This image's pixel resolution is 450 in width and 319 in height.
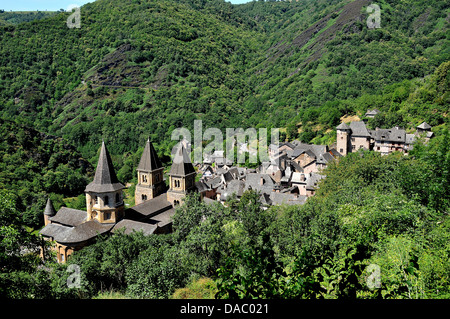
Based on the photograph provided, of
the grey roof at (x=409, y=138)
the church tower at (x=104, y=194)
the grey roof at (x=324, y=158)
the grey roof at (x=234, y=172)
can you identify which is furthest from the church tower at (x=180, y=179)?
the grey roof at (x=409, y=138)

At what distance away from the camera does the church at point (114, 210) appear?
97.6ft

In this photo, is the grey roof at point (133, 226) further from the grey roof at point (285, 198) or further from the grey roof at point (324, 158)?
the grey roof at point (324, 158)

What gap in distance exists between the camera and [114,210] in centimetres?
3166

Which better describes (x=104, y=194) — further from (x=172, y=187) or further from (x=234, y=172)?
(x=234, y=172)

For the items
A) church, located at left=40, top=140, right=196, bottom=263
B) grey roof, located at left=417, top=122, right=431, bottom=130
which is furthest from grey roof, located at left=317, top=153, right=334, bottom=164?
church, located at left=40, top=140, right=196, bottom=263

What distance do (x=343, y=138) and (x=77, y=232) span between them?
45152mm

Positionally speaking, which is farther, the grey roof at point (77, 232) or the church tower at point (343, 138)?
the church tower at point (343, 138)

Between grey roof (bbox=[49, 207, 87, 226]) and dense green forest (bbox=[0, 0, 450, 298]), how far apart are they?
249 inches

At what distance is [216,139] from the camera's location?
97.1 metres

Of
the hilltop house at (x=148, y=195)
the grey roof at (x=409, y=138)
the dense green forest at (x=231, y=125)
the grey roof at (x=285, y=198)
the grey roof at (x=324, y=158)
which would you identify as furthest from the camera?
the grey roof at (x=409, y=138)

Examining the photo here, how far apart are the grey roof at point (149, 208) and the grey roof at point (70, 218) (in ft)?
15.4

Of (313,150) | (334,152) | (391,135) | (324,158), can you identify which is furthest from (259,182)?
(391,135)

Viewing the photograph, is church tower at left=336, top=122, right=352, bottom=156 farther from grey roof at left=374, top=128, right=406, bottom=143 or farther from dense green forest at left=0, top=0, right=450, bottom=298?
dense green forest at left=0, top=0, right=450, bottom=298
